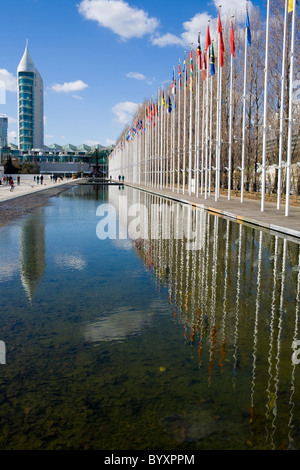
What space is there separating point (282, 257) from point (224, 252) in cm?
132

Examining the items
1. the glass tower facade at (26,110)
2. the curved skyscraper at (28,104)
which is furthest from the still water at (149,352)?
the curved skyscraper at (28,104)

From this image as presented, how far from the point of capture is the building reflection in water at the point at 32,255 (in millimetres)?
8266

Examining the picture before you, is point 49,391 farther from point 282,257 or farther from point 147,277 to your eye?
point 282,257

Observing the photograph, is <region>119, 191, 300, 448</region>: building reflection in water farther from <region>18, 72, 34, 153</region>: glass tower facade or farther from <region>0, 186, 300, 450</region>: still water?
<region>18, 72, 34, 153</region>: glass tower facade

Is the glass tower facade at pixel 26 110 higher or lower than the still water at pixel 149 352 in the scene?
higher

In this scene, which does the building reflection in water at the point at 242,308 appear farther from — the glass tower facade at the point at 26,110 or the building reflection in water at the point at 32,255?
the glass tower facade at the point at 26,110

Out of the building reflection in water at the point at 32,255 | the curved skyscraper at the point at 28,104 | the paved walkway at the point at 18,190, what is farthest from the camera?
the curved skyscraper at the point at 28,104

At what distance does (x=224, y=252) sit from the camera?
11.5 meters

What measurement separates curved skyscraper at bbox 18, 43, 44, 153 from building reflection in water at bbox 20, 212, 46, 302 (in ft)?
565

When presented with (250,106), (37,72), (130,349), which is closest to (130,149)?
(250,106)

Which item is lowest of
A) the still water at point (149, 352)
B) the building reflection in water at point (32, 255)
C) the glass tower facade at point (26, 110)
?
the still water at point (149, 352)

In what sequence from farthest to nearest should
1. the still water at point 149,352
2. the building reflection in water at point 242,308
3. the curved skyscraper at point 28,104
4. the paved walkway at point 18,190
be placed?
the curved skyscraper at point 28,104 → the paved walkway at point 18,190 → the building reflection in water at point 242,308 → the still water at point 149,352

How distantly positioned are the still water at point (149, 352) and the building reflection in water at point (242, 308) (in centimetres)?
2

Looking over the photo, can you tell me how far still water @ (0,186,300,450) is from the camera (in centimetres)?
346
